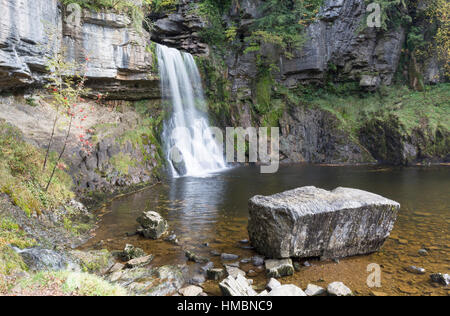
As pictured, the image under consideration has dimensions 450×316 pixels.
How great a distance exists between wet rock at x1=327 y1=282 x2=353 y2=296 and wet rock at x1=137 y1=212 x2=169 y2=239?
3985 millimetres

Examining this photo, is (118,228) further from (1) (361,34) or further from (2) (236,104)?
(1) (361,34)

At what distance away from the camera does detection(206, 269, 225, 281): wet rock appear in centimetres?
465

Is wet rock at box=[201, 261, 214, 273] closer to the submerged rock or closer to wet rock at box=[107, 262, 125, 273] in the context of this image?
the submerged rock

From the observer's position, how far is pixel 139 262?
206 inches

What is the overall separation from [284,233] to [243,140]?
51.3ft

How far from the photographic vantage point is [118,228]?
718 centimetres

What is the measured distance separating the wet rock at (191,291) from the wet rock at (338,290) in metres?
1.93

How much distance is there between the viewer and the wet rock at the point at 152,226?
21.4ft

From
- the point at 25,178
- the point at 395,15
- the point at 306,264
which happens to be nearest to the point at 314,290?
the point at 306,264

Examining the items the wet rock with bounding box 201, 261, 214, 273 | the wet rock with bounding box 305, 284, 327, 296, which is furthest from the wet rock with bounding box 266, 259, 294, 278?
the wet rock with bounding box 201, 261, 214, 273

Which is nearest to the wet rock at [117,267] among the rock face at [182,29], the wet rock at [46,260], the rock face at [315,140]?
the wet rock at [46,260]

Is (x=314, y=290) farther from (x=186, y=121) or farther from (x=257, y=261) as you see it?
(x=186, y=121)

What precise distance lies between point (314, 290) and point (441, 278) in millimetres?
2107

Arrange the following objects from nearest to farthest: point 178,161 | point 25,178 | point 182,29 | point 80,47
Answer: point 25,178
point 80,47
point 178,161
point 182,29
